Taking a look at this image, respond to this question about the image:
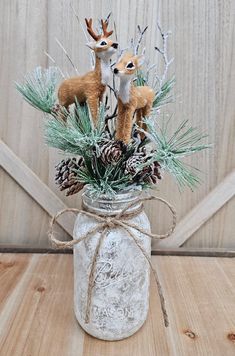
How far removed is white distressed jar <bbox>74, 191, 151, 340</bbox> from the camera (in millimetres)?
547

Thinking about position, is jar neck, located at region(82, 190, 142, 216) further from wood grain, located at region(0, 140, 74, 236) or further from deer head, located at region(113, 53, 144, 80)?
wood grain, located at region(0, 140, 74, 236)

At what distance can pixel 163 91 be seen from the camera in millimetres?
604

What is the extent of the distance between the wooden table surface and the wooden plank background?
13cm

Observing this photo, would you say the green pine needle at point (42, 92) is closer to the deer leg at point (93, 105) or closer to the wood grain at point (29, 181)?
the deer leg at point (93, 105)

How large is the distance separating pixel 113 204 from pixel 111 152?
84 millimetres

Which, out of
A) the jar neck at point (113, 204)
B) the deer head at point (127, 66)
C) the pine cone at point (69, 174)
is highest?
the deer head at point (127, 66)

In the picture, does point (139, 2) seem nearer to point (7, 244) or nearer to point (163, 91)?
point (163, 91)

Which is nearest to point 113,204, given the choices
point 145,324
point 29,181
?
point 145,324

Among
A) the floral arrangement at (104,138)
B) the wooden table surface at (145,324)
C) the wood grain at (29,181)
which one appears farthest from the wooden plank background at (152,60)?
the floral arrangement at (104,138)

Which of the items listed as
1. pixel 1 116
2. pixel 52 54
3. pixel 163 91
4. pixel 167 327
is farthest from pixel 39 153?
pixel 167 327

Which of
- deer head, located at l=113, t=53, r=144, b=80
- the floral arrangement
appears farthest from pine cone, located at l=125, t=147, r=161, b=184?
deer head, located at l=113, t=53, r=144, b=80

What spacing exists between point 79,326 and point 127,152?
32cm

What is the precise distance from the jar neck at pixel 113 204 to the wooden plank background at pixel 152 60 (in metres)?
0.31

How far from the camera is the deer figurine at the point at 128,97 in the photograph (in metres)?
0.48
